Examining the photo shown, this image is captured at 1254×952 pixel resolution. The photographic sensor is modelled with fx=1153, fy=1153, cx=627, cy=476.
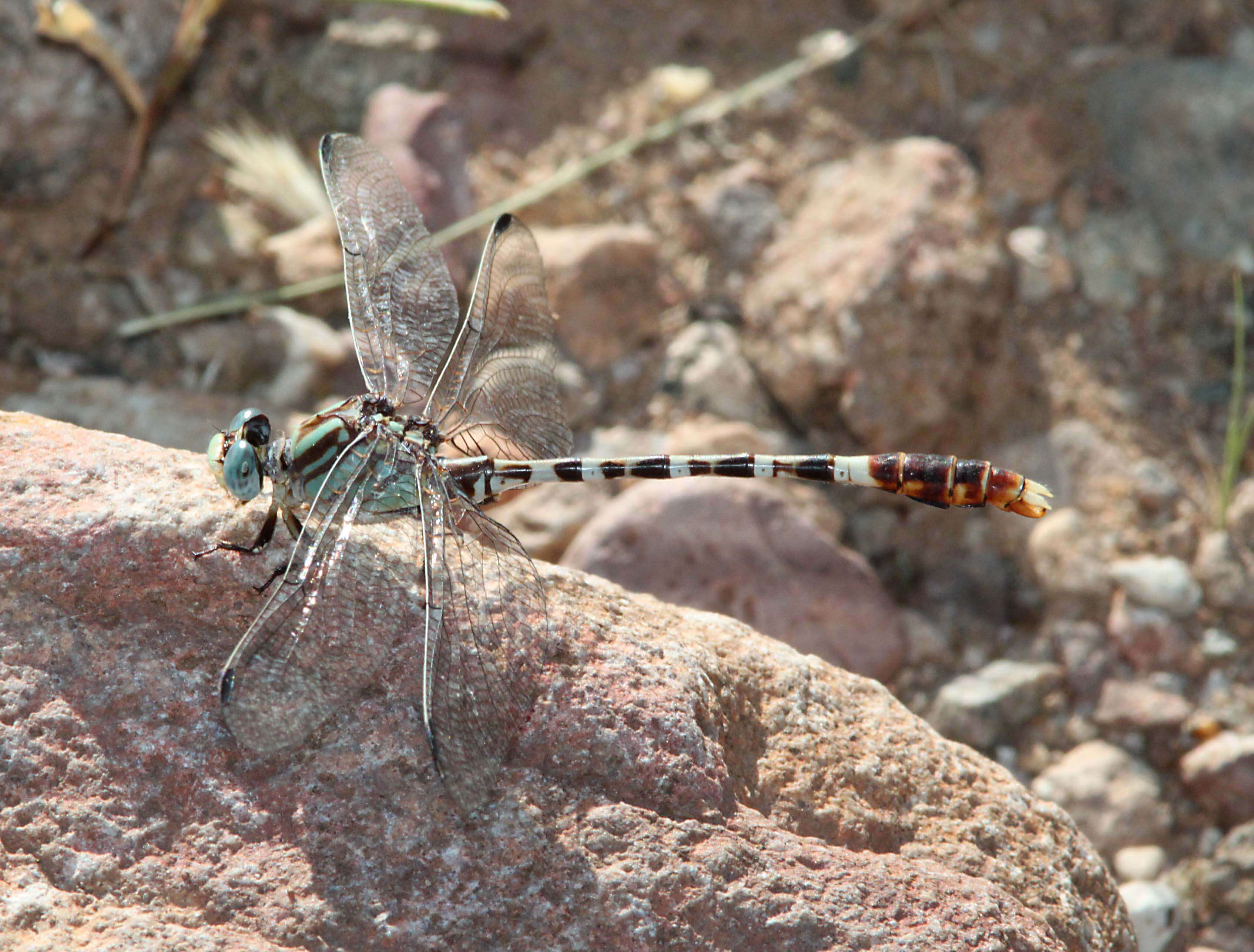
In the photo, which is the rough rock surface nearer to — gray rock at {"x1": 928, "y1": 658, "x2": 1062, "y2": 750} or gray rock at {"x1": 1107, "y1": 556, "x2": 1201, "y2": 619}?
gray rock at {"x1": 928, "y1": 658, "x2": 1062, "y2": 750}

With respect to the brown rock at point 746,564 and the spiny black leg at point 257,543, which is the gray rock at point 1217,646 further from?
the spiny black leg at point 257,543

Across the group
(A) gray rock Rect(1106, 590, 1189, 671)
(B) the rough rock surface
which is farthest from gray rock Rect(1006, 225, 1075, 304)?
(B) the rough rock surface

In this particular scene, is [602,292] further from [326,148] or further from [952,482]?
[952,482]

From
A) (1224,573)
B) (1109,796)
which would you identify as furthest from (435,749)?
(1224,573)

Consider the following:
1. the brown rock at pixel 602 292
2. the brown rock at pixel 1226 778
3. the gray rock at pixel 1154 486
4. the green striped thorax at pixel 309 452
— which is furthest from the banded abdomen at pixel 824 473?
the brown rock at pixel 602 292

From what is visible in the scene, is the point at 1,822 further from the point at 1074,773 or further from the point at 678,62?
the point at 678,62

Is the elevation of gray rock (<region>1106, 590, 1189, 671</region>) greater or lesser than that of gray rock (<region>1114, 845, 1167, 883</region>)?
greater

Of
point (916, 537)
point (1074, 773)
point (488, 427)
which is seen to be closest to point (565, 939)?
point (488, 427)

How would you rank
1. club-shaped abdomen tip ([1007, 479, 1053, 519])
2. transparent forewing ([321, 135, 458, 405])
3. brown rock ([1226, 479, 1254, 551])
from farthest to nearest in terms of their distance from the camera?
brown rock ([1226, 479, 1254, 551]) → transparent forewing ([321, 135, 458, 405]) → club-shaped abdomen tip ([1007, 479, 1053, 519])
